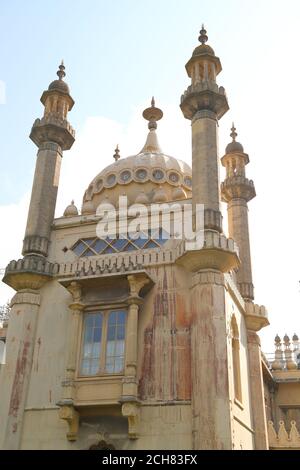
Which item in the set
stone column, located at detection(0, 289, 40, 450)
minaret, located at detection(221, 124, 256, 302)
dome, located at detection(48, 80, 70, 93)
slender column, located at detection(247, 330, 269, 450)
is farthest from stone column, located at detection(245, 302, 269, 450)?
dome, located at detection(48, 80, 70, 93)

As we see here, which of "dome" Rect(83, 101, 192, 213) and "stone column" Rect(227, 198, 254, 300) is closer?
"stone column" Rect(227, 198, 254, 300)

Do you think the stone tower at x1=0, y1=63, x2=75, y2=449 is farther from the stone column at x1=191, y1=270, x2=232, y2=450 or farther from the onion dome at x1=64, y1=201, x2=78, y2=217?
the stone column at x1=191, y1=270, x2=232, y2=450

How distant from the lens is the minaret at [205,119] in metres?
17.0

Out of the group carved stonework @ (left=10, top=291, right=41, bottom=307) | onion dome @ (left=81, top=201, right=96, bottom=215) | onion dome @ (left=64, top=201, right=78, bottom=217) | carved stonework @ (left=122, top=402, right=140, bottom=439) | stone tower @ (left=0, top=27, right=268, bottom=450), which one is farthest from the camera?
onion dome @ (left=64, top=201, right=78, bottom=217)

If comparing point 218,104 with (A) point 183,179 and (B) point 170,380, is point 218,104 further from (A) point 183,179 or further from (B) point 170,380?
(B) point 170,380

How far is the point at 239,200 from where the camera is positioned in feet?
74.0

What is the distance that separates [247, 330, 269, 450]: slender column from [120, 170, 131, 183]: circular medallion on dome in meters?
8.18

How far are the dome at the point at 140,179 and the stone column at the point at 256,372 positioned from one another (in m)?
5.75

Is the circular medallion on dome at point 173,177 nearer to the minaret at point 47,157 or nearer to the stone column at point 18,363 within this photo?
the minaret at point 47,157

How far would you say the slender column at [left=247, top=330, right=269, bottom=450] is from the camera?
703 inches

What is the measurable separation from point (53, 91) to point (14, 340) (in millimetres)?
10556

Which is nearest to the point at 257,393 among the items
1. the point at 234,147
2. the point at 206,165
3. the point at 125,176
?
the point at 206,165

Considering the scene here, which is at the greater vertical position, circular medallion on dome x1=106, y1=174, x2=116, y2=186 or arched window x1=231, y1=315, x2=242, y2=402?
circular medallion on dome x1=106, y1=174, x2=116, y2=186
